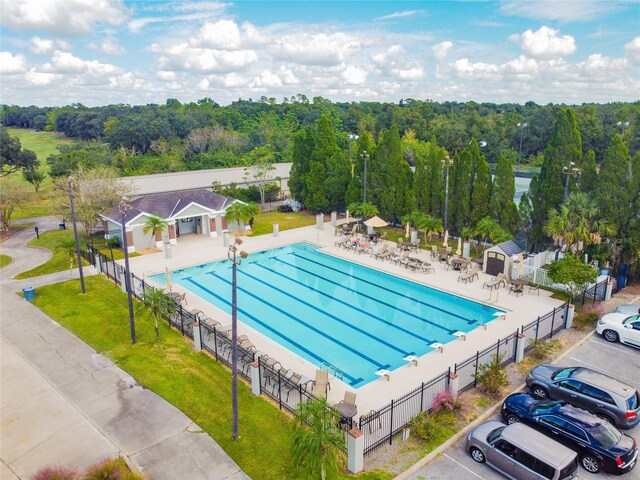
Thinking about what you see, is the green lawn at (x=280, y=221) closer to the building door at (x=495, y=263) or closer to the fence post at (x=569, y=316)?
the building door at (x=495, y=263)

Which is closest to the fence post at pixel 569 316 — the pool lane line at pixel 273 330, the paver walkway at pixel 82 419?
the pool lane line at pixel 273 330

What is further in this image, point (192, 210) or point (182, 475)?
point (192, 210)

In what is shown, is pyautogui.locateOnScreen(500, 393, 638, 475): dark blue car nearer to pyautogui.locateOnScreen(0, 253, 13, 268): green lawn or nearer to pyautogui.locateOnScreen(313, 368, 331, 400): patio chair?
pyautogui.locateOnScreen(313, 368, 331, 400): patio chair

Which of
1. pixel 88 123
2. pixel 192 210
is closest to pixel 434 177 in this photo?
pixel 192 210

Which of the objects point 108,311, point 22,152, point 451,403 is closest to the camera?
point 451,403

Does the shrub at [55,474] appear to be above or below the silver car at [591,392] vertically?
below

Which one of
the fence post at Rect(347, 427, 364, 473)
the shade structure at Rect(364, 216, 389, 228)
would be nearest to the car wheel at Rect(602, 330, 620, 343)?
the fence post at Rect(347, 427, 364, 473)

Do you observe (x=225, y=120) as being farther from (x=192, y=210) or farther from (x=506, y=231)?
(x=506, y=231)

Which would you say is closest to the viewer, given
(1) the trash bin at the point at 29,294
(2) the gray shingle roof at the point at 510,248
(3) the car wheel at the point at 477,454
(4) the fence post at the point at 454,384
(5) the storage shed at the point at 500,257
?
(3) the car wheel at the point at 477,454
